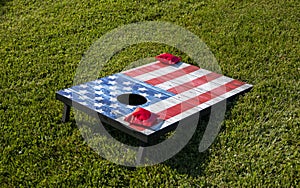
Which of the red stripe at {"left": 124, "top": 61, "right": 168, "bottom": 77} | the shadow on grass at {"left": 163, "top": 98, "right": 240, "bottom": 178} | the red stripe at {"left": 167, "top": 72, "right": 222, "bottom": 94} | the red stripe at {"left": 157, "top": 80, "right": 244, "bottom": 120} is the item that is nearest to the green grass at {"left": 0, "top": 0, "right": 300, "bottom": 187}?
the shadow on grass at {"left": 163, "top": 98, "right": 240, "bottom": 178}

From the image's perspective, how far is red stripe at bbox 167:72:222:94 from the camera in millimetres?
4477

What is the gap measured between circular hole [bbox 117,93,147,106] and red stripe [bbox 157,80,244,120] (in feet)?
1.24

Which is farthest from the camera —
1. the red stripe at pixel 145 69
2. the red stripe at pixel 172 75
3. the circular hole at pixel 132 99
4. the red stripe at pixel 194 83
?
the red stripe at pixel 145 69

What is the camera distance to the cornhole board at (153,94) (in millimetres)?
3838

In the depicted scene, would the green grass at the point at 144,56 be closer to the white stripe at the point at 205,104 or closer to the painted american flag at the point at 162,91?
the white stripe at the point at 205,104

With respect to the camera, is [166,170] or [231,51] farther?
[231,51]

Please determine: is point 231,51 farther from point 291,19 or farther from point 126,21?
point 126,21

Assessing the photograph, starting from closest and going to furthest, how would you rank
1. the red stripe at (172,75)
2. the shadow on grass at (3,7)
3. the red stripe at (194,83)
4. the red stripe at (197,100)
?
the red stripe at (197,100) < the red stripe at (194,83) < the red stripe at (172,75) < the shadow on grass at (3,7)

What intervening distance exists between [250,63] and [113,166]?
247 cm

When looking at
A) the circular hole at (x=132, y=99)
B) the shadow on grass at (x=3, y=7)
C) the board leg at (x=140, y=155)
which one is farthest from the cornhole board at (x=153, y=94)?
the shadow on grass at (x=3, y=7)

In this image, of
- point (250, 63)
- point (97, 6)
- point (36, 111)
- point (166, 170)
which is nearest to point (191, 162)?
point (166, 170)

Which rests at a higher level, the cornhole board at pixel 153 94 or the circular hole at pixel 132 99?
the cornhole board at pixel 153 94

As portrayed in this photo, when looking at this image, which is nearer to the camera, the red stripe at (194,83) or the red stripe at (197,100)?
the red stripe at (197,100)

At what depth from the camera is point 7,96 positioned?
490cm
